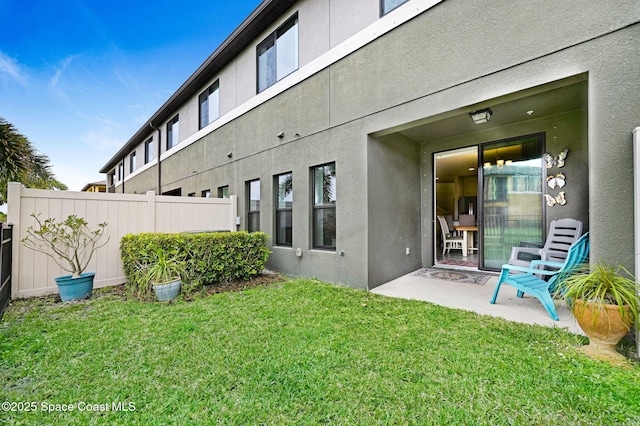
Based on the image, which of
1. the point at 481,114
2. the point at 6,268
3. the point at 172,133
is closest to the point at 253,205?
the point at 6,268

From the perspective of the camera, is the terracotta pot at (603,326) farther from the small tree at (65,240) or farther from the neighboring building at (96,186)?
the neighboring building at (96,186)

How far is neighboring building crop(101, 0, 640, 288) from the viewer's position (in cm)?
281

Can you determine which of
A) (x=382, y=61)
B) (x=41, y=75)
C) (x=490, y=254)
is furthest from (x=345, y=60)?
(x=41, y=75)

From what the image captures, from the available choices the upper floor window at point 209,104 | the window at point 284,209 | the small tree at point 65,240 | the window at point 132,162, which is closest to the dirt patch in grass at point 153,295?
the small tree at point 65,240

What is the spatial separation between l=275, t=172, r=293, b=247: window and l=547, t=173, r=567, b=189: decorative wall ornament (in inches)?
196

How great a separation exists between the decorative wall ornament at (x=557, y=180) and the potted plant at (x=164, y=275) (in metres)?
6.56

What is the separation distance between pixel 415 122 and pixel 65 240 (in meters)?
6.44

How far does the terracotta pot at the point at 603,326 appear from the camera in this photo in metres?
2.30

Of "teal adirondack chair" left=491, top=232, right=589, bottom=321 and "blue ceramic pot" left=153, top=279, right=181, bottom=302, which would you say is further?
"blue ceramic pot" left=153, top=279, right=181, bottom=302

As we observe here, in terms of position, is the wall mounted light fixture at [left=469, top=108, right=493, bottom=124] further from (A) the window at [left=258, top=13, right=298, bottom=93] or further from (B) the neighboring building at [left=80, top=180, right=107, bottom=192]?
(B) the neighboring building at [left=80, top=180, right=107, bottom=192]

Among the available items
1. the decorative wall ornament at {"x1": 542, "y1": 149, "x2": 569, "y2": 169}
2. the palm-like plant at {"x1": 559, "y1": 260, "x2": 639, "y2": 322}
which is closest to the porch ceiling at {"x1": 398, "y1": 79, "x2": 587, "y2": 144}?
the decorative wall ornament at {"x1": 542, "y1": 149, "x2": 569, "y2": 169}

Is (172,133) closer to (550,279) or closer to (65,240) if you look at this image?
(65,240)

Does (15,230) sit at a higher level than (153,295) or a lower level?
higher

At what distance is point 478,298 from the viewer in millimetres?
4012
